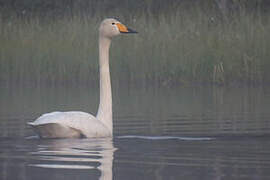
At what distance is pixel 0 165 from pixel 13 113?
14.3 feet

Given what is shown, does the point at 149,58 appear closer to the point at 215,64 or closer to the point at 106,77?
the point at 215,64

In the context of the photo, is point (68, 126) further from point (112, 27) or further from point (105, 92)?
point (112, 27)

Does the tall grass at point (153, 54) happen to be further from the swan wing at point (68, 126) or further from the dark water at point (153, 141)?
the swan wing at point (68, 126)

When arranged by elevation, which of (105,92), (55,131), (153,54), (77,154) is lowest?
(77,154)

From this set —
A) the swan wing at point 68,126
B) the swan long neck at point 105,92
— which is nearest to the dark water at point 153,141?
the swan wing at point 68,126

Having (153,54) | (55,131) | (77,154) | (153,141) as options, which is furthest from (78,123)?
(153,54)

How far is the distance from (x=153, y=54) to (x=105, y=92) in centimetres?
669

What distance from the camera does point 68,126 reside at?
757 cm

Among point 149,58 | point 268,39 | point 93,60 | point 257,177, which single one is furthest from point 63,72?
point 257,177

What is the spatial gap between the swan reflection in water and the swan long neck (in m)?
0.42

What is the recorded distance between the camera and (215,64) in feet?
46.7

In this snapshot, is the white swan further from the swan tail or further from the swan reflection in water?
the swan reflection in water

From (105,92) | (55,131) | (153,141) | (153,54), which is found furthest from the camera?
(153,54)

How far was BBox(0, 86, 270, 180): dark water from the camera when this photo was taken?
5.70 m
